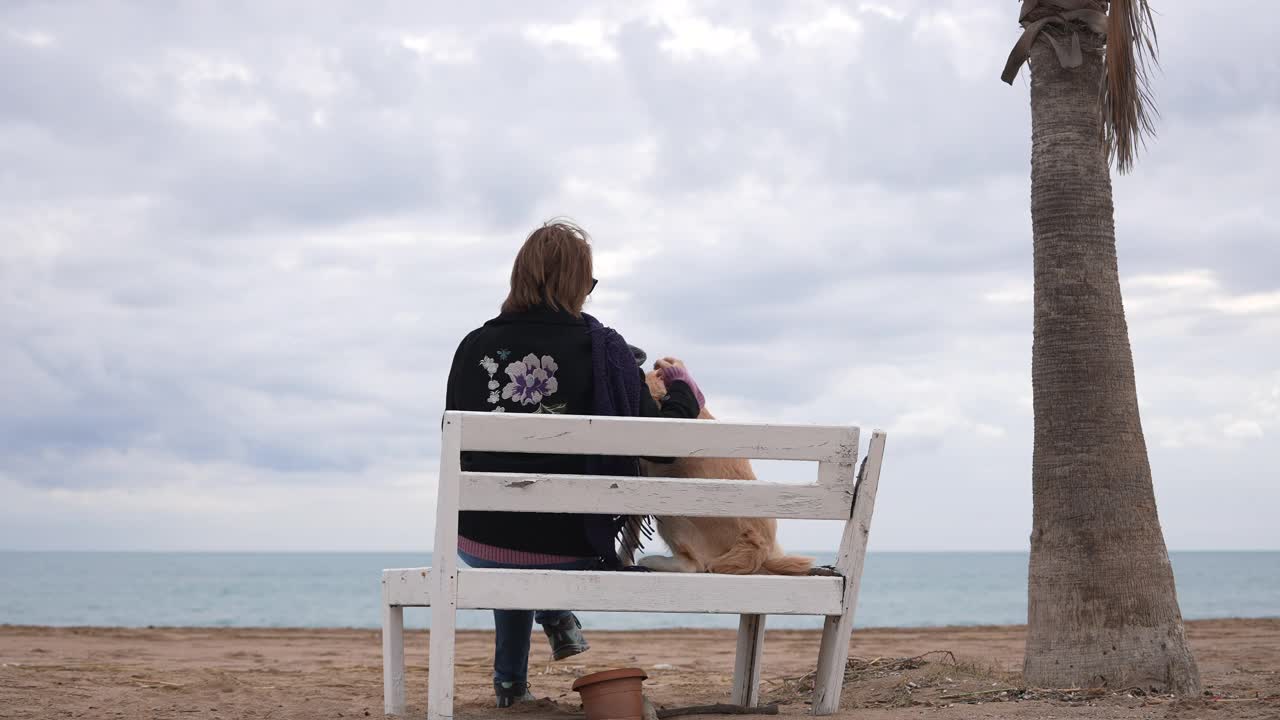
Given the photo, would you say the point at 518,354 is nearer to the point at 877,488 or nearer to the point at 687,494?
the point at 687,494

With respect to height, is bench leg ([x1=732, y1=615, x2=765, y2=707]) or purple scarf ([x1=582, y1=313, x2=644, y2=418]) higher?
purple scarf ([x1=582, y1=313, x2=644, y2=418])

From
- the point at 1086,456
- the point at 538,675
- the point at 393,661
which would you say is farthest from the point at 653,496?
the point at 538,675

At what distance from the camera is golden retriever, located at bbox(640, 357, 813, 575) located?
3.97 metres

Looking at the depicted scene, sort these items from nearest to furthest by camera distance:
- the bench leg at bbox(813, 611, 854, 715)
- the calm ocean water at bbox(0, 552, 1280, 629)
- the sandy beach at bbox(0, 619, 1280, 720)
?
1. the bench leg at bbox(813, 611, 854, 715)
2. the sandy beach at bbox(0, 619, 1280, 720)
3. the calm ocean water at bbox(0, 552, 1280, 629)

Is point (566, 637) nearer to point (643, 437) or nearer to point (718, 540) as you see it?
point (718, 540)

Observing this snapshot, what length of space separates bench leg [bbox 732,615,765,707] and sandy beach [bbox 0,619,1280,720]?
239 mm

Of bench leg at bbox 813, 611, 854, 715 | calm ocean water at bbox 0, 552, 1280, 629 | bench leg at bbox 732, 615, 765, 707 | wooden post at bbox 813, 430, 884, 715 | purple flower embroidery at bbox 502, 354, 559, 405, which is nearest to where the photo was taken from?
wooden post at bbox 813, 430, 884, 715

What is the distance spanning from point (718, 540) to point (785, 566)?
0.25 m

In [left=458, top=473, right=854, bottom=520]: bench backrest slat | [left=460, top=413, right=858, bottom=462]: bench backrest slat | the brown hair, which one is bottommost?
[left=458, top=473, right=854, bottom=520]: bench backrest slat

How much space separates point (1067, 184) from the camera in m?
5.54

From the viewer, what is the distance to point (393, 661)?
13.2ft

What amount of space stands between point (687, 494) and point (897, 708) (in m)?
1.57

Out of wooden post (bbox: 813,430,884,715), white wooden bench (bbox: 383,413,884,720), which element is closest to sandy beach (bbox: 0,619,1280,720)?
wooden post (bbox: 813,430,884,715)

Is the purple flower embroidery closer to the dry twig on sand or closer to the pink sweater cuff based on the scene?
the pink sweater cuff
